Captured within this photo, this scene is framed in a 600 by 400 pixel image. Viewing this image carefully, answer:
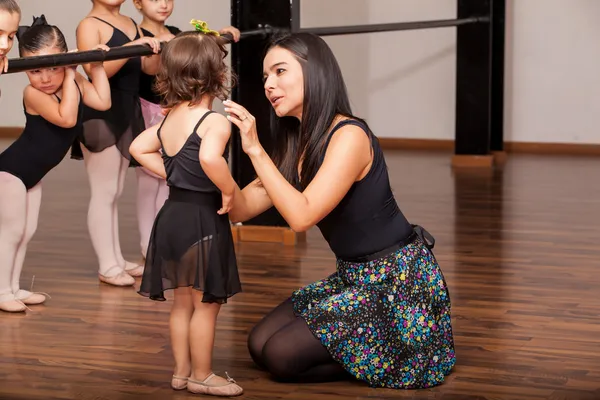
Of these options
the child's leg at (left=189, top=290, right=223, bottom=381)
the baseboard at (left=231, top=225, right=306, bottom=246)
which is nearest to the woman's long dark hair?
the child's leg at (left=189, top=290, right=223, bottom=381)

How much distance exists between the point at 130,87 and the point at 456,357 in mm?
1857

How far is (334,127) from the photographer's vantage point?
2949 millimetres

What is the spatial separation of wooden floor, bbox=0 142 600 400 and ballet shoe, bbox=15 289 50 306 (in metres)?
0.04

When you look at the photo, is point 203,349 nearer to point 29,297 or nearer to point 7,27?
point 7,27

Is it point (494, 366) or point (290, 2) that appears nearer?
point (494, 366)

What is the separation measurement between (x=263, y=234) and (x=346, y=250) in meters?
Answer: 2.06

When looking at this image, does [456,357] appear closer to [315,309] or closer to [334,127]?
[315,309]

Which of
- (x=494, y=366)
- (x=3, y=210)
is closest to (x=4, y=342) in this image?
(x=3, y=210)

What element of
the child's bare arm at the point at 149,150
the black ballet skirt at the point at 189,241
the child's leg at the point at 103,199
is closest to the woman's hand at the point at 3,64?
the child's bare arm at the point at 149,150

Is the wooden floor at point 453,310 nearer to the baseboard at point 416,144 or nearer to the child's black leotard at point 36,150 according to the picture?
the child's black leotard at point 36,150

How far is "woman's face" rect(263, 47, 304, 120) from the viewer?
2.90 m

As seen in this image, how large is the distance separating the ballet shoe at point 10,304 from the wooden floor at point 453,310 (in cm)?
6

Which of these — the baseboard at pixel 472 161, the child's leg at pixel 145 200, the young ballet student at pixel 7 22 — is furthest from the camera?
the baseboard at pixel 472 161

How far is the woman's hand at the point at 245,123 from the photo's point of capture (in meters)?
2.70
